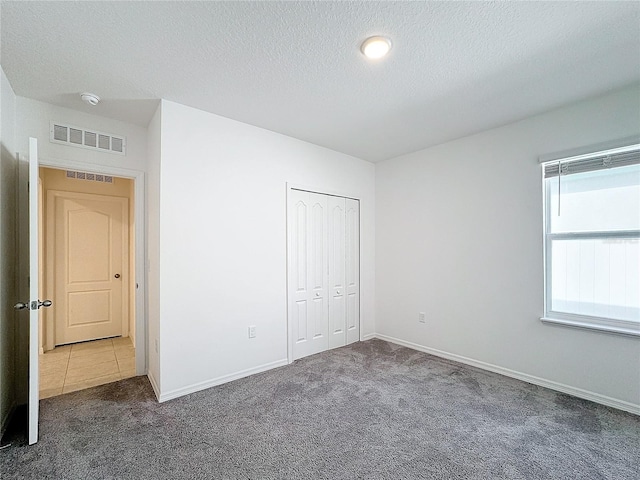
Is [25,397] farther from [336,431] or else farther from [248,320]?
[336,431]

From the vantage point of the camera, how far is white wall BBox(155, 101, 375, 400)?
2.60 metres

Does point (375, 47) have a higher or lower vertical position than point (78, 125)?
higher

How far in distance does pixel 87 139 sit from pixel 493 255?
4277 mm

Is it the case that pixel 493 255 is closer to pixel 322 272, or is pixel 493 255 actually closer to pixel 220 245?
pixel 322 272

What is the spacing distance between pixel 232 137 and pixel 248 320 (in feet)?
6.28

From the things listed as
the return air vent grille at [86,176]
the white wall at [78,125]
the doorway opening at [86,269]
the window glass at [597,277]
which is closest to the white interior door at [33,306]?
the white wall at [78,125]

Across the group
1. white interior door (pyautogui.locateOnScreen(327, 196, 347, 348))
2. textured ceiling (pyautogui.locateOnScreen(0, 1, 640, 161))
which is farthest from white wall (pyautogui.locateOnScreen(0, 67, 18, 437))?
white interior door (pyautogui.locateOnScreen(327, 196, 347, 348))

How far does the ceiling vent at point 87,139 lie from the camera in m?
2.66

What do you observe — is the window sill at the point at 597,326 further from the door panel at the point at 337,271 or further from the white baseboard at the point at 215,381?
the white baseboard at the point at 215,381

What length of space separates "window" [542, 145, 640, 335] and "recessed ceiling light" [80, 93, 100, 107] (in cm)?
414

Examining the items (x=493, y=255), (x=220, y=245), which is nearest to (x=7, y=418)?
(x=220, y=245)

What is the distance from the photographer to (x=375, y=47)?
73.7 inches

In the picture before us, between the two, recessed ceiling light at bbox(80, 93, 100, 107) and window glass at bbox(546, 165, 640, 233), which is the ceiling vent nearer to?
recessed ceiling light at bbox(80, 93, 100, 107)

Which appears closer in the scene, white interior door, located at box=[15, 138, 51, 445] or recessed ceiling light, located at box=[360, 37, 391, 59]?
recessed ceiling light, located at box=[360, 37, 391, 59]
